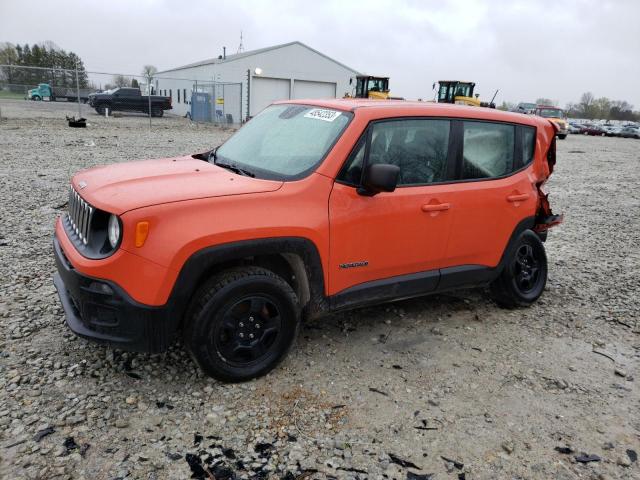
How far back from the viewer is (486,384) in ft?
11.4

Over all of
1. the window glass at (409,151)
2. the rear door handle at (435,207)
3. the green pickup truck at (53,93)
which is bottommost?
the rear door handle at (435,207)

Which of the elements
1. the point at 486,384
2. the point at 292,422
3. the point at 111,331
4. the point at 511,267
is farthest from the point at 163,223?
the point at 511,267

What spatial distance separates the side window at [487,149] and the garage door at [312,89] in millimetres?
34449

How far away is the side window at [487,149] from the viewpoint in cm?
407

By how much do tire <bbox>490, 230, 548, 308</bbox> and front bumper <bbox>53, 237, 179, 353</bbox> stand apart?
310cm

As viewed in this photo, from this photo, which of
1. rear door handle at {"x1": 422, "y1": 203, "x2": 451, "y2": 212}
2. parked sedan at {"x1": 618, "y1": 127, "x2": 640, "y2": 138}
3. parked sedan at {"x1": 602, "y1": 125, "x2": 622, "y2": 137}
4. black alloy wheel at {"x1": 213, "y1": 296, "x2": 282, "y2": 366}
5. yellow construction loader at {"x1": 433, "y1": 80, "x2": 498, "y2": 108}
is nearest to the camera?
black alloy wheel at {"x1": 213, "y1": 296, "x2": 282, "y2": 366}

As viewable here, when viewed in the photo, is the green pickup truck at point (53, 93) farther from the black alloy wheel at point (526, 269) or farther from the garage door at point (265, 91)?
the black alloy wheel at point (526, 269)

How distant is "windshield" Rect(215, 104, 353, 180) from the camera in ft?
11.3

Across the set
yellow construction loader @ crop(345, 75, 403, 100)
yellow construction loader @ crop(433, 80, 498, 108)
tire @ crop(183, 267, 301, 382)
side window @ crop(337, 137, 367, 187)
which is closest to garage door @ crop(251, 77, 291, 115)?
yellow construction loader @ crop(345, 75, 403, 100)

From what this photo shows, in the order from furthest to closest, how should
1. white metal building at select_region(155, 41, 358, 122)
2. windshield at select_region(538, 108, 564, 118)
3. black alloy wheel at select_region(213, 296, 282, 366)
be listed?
windshield at select_region(538, 108, 564, 118) → white metal building at select_region(155, 41, 358, 122) → black alloy wheel at select_region(213, 296, 282, 366)

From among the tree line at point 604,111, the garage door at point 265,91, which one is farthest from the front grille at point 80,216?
the tree line at point 604,111

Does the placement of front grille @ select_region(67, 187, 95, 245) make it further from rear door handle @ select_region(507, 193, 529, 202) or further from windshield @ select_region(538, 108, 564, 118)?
windshield @ select_region(538, 108, 564, 118)

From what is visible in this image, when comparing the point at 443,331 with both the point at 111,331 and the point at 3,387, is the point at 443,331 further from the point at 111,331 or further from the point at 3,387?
the point at 3,387

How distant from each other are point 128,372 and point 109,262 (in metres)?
0.95
